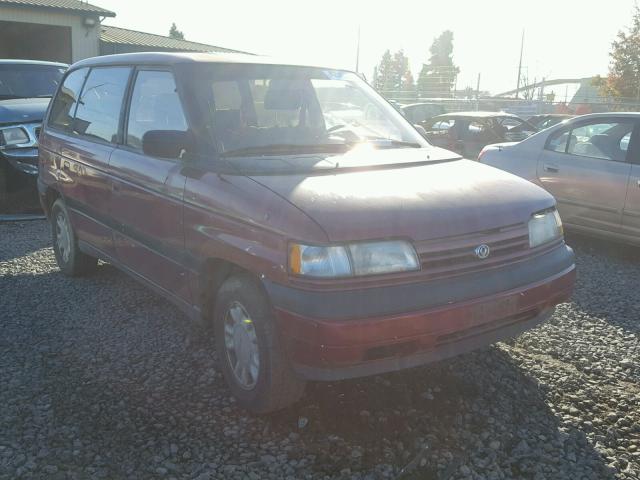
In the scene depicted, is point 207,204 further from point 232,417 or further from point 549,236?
point 549,236

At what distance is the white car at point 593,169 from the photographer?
6.01 meters

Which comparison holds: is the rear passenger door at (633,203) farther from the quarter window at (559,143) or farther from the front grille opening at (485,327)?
the front grille opening at (485,327)

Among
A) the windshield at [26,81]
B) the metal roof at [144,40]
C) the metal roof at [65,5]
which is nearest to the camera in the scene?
the windshield at [26,81]

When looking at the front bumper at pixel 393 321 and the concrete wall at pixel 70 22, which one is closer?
the front bumper at pixel 393 321

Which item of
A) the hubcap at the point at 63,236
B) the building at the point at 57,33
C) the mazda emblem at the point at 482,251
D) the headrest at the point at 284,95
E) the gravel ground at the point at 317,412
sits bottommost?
the gravel ground at the point at 317,412

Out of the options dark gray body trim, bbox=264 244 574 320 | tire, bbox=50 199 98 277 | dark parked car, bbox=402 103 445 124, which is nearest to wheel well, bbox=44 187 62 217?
tire, bbox=50 199 98 277

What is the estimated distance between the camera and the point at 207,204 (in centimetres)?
319

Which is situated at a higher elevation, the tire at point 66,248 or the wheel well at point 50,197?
the wheel well at point 50,197

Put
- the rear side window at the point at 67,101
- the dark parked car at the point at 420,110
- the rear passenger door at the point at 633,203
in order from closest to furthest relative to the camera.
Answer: the rear side window at the point at 67,101 < the rear passenger door at the point at 633,203 < the dark parked car at the point at 420,110

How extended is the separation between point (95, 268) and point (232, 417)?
2.86 meters

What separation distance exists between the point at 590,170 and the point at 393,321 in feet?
14.8

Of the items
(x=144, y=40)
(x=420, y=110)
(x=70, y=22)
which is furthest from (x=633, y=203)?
(x=144, y=40)

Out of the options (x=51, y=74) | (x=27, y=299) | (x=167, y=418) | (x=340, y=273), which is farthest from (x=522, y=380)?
(x=51, y=74)

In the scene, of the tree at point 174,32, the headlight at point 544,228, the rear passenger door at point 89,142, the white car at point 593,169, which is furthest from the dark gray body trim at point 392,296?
the tree at point 174,32
